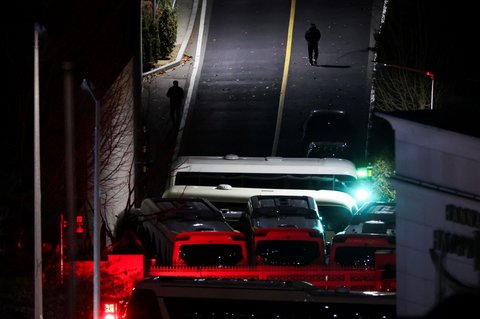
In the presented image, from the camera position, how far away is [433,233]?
7840 millimetres

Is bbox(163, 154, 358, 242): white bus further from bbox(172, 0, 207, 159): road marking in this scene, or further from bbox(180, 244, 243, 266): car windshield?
bbox(180, 244, 243, 266): car windshield

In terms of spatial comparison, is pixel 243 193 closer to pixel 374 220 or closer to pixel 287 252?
pixel 374 220

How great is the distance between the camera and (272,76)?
43.4 metres

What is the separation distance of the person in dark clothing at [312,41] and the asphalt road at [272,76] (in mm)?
495

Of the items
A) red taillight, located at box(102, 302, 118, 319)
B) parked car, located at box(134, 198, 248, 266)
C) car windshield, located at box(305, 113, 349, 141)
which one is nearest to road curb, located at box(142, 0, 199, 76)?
car windshield, located at box(305, 113, 349, 141)

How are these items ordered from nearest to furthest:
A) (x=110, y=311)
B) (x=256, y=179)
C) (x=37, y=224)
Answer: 1. (x=110, y=311)
2. (x=37, y=224)
3. (x=256, y=179)

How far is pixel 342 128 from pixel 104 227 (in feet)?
46.7

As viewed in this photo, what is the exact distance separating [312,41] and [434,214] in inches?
1358

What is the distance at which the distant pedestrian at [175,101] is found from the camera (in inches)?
1507

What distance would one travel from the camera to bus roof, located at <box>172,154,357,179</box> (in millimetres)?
31234

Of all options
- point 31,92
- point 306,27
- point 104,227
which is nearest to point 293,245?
point 104,227

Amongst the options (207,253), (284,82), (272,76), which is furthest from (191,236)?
(272,76)

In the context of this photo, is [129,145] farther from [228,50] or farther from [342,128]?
[228,50]

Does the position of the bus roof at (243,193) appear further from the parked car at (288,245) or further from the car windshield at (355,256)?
the car windshield at (355,256)
